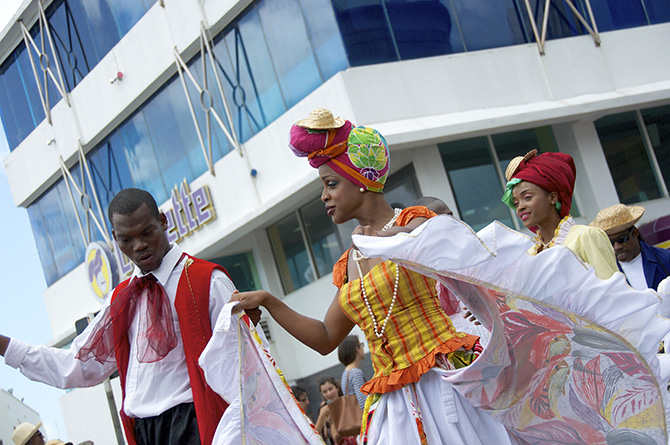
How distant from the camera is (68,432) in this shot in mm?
22875

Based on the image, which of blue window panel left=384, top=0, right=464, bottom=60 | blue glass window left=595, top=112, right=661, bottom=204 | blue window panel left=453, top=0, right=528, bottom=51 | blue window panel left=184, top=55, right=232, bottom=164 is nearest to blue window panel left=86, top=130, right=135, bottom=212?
blue window panel left=184, top=55, right=232, bottom=164

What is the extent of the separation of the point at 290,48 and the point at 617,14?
604cm

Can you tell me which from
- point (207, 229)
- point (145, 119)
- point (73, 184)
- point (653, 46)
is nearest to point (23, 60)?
point (73, 184)

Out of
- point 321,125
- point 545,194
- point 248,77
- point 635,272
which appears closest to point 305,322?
point 321,125

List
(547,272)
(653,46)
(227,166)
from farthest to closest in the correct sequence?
(227,166)
(653,46)
(547,272)

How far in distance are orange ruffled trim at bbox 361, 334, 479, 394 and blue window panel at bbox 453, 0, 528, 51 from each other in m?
10.7

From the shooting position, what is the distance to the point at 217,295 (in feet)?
12.1

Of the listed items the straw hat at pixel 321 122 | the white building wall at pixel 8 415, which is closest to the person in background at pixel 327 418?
the straw hat at pixel 321 122

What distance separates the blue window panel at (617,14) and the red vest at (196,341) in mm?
12150

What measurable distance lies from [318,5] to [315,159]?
1004 centimetres

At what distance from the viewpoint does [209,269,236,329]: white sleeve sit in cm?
366

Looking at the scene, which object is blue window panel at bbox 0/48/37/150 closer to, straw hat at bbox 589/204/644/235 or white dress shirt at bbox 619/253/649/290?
straw hat at bbox 589/204/644/235

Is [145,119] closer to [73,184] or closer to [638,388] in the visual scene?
[73,184]

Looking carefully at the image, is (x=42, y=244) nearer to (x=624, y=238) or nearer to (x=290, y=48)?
(x=290, y=48)
